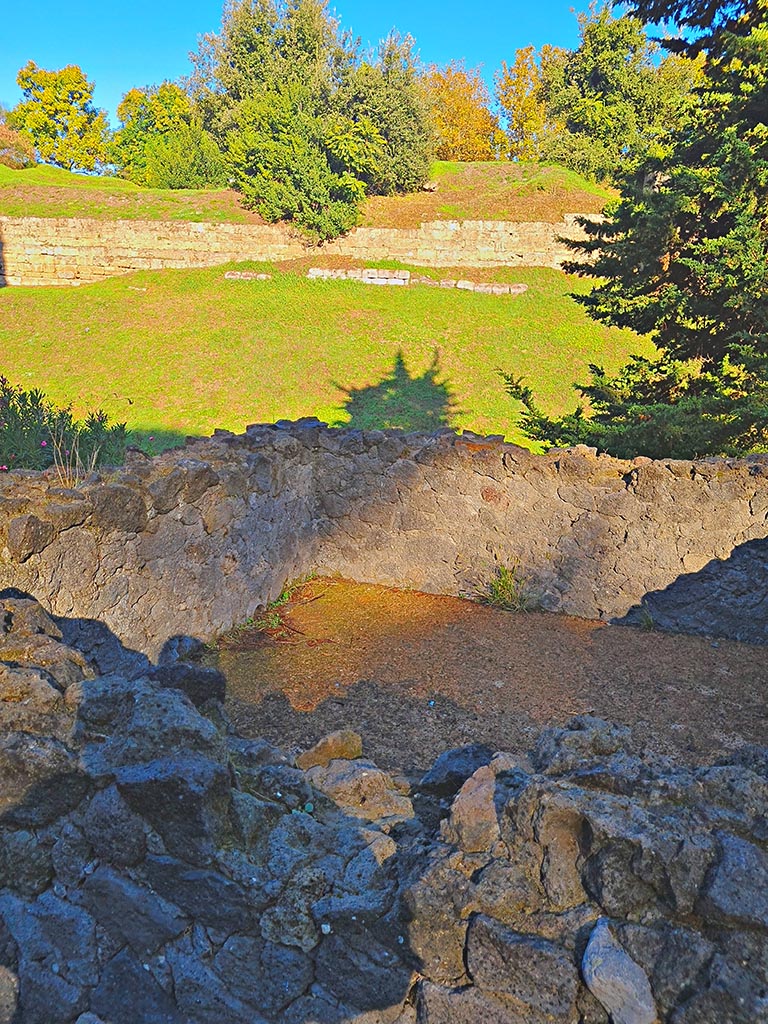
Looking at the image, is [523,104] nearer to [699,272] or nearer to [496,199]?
[496,199]

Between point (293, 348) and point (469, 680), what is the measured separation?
14110 mm

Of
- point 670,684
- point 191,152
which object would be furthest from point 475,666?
point 191,152

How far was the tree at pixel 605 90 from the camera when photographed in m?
28.1

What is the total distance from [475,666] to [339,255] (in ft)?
64.0

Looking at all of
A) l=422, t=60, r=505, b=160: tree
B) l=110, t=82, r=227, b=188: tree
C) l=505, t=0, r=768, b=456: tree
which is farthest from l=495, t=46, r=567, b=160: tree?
l=505, t=0, r=768, b=456: tree

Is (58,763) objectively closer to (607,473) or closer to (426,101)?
(607,473)

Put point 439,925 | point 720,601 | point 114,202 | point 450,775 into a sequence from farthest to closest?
point 114,202 → point 720,601 → point 450,775 → point 439,925

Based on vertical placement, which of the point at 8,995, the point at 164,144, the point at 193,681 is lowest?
the point at 8,995

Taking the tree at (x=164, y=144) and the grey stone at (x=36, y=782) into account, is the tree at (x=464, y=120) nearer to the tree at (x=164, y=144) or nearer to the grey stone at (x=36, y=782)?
the tree at (x=164, y=144)

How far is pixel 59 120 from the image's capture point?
3928 centimetres

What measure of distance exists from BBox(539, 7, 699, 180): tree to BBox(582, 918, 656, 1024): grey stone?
28926 millimetres

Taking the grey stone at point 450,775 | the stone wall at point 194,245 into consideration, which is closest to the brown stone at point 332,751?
the grey stone at point 450,775

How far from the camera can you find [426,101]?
2644cm

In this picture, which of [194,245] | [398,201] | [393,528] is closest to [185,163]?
[194,245]
